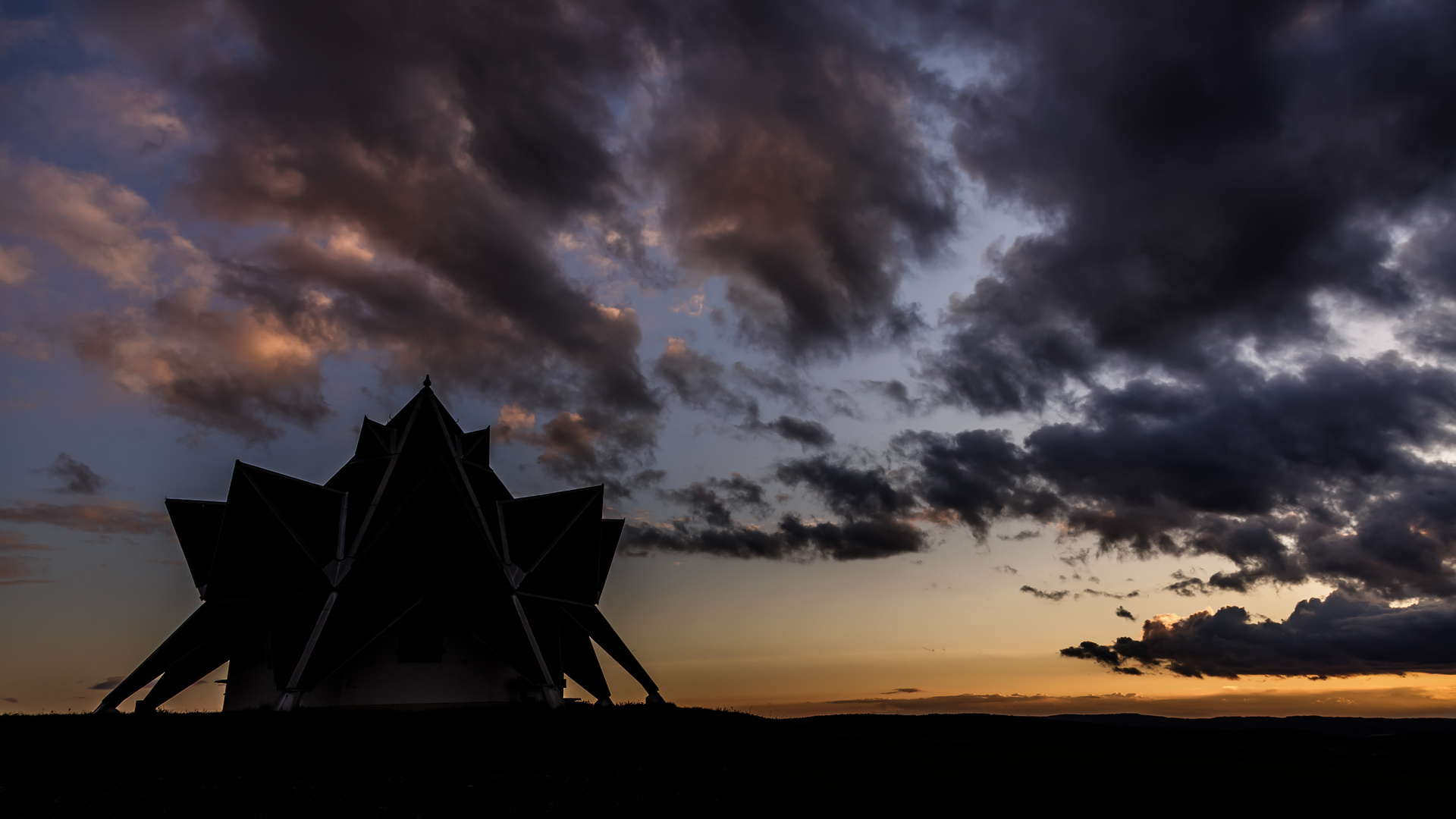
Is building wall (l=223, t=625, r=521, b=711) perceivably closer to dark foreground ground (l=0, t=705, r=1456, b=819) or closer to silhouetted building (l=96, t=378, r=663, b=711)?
silhouetted building (l=96, t=378, r=663, b=711)

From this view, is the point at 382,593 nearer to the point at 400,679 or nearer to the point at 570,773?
the point at 400,679

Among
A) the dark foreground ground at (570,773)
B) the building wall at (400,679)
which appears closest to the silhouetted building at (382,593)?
the building wall at (400,679)

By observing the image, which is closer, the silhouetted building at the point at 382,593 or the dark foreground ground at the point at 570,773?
the dark foreground ground at the point at 570,773

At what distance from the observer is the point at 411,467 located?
3416 centimetres

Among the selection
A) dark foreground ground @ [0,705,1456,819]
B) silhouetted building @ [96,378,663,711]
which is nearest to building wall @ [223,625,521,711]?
silhouetted building @ [96,378,663,711]

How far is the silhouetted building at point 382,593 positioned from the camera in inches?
1130

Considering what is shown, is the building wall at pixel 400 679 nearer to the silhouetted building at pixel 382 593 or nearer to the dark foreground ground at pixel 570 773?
the silhouetted building at pixel 382 593

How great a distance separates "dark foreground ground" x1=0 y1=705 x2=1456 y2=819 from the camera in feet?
54.8

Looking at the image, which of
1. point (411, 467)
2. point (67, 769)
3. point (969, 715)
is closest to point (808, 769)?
point (67, 769)

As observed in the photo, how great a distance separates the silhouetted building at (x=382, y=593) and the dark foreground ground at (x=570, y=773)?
463 centimetres

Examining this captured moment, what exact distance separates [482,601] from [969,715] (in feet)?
379

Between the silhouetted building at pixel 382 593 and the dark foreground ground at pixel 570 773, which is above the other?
the silhouetted building at pixel 382 593

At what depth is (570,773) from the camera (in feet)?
69.1

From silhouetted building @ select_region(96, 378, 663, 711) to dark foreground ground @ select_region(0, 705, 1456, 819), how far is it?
4.63m
